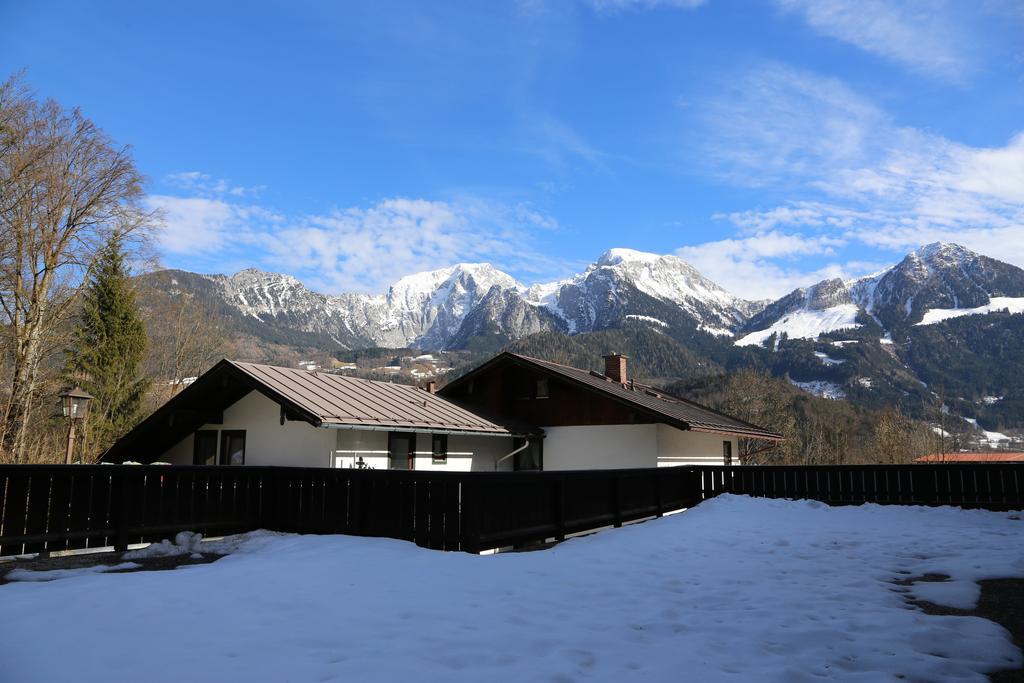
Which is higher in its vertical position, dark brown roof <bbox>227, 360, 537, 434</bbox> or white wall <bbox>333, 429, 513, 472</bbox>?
dark brown roof <bbox>227, 360, 537, 434</bbox>

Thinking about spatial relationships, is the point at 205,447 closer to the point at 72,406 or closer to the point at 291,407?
the point at 72,406

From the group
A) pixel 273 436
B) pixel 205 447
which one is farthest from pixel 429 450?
pixel 205 447

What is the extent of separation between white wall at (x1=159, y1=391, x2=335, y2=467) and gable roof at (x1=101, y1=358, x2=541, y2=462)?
1.13ft

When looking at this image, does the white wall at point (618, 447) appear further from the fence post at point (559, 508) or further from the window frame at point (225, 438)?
the fence post at point (559, 508)

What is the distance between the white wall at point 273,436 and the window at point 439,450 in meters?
4.39

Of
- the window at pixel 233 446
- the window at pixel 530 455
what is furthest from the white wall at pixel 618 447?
the window at pixel 233 446

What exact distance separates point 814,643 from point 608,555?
166 inches

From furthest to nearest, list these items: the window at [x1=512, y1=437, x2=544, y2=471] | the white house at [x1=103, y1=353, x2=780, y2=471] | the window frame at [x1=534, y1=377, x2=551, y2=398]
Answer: the window frame at [x1=534, y1=377, x2=551, y2=398] < the window at [x1=512, y1=437, x2=544, y2=471] < the white house at [x1=103, y1=353, x2=780, y2=471]

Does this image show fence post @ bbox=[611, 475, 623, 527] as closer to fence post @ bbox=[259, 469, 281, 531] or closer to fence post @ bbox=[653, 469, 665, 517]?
fence post @ bbox=[653, 469, 665, 517]

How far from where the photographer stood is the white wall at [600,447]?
2327 centimetres

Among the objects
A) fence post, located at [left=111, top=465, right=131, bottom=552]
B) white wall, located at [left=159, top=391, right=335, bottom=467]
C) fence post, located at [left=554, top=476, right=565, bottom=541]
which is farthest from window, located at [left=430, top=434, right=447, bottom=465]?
fence post, located at [left=111, top=465, right=131, bottom=552]

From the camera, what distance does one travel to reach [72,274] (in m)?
26.2

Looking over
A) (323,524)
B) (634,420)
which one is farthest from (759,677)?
(634,420)

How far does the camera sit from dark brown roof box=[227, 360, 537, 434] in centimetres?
1730
